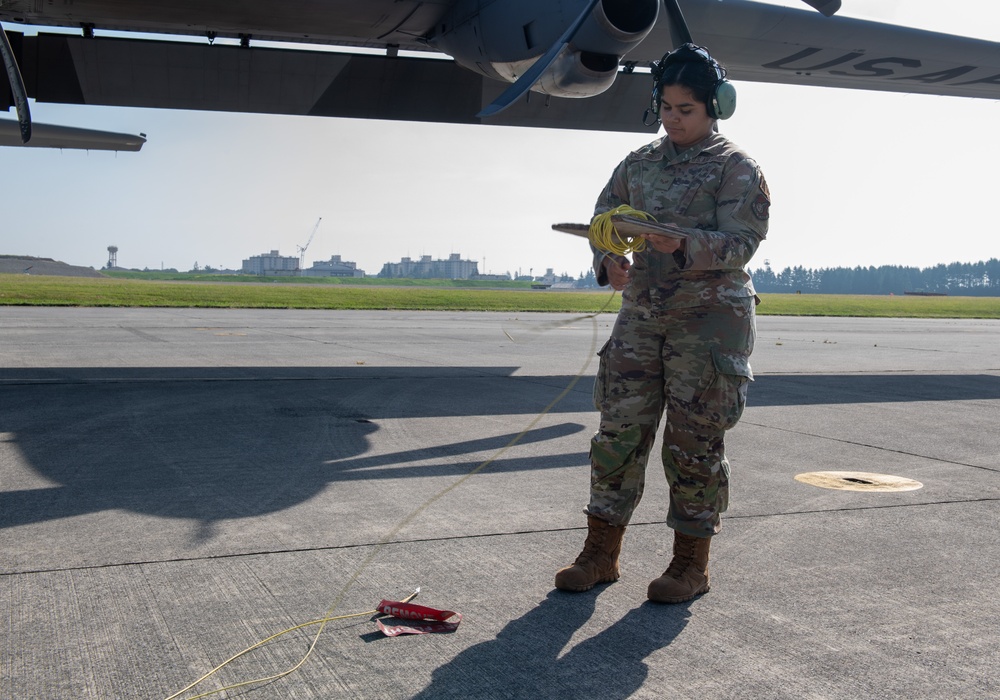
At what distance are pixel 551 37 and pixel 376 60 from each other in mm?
4002

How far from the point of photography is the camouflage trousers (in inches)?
133

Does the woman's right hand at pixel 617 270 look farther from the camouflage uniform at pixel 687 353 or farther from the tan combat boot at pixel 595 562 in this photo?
the tan combat boot at pixel 595 562

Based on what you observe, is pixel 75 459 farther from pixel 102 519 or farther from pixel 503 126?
pixel 503 126

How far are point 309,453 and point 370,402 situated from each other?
2.49 m

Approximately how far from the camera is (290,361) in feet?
38.2

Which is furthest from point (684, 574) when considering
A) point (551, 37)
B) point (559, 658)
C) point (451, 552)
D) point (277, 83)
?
point (277, 83)

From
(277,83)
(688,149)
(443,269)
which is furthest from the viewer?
(443,269)

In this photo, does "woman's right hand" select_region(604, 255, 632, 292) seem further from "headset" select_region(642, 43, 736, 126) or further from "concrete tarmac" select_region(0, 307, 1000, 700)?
"headset" select_region(642, 43, 736, 126)

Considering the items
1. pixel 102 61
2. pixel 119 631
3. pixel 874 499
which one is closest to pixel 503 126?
pixel 102 61

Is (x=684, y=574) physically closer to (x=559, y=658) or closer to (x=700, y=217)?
(x=559, y=658)

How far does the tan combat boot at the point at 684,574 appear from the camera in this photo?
322 cm

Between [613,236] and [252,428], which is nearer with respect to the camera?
[613,236]

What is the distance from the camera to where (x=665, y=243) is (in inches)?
125

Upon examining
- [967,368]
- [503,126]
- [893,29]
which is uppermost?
[893,29]
